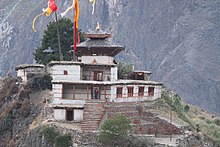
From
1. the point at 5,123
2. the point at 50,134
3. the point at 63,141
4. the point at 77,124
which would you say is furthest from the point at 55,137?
the point at 5,123

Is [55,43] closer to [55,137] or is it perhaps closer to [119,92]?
[119,92]

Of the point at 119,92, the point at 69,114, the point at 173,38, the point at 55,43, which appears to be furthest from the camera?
the point at 173,38

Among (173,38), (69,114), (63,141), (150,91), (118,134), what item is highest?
(173,38)

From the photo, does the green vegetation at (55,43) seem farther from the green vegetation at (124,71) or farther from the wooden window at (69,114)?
the wooden window at (69,114)

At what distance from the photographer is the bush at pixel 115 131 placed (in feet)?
145

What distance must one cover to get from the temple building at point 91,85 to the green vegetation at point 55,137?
268 cm

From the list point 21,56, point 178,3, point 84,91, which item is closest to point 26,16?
point 21,56

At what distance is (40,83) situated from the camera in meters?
61.4

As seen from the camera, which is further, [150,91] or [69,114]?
[150,91]

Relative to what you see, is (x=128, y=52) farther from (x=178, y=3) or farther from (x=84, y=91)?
(x=84, y=91)

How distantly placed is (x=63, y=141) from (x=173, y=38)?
103m

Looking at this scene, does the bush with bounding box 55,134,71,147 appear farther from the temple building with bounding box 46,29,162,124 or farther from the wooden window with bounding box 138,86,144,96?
the wooden window with bounding box 138,86,144,96

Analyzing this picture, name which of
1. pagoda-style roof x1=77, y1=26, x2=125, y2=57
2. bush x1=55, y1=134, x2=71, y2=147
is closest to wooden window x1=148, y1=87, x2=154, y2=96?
pagoda-style roof x1=77, y1=26, x2=125, y2=57

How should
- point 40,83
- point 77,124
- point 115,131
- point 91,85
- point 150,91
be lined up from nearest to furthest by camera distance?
1. point 115,131
2. point 77,124
3. point 91,85
4. point 150,91
5. point 40,83
